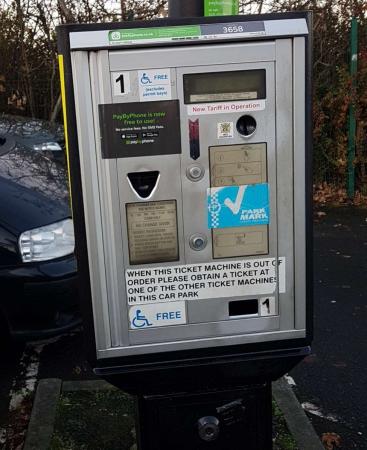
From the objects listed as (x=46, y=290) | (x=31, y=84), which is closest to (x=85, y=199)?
(x=46, y=290)

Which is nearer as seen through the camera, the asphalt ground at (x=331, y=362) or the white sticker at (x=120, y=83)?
the white sticker at (x=120, y=83)

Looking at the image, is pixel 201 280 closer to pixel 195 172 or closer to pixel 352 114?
pixel 195 172

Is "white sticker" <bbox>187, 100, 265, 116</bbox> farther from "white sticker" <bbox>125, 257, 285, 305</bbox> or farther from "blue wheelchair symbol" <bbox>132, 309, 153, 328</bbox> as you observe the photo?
"blue wheelchair symbol" <bbox>132, 309, 153, 328</bbox>

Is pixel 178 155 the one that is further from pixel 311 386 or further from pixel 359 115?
pixel 359 115

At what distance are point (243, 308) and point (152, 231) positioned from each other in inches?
16.9

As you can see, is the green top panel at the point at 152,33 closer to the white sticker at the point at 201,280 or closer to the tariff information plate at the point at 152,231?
the tariff information plate at the point at 152,231

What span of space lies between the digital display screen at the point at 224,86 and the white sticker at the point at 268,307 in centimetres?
68

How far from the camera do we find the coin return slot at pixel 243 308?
196cm

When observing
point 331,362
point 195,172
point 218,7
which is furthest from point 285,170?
point 331,362

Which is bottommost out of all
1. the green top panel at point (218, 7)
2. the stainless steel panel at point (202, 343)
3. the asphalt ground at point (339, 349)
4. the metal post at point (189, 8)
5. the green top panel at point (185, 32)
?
the asphalt ground at point (339, 349)

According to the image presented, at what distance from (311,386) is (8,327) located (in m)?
1.73

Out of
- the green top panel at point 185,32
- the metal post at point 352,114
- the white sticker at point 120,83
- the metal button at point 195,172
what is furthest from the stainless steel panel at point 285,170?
the metal post at point 352,114

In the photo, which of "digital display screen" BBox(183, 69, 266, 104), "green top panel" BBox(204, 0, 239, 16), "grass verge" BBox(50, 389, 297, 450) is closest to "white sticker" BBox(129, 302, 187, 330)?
"digital display screen" BBox(183, 69, 266, 104)

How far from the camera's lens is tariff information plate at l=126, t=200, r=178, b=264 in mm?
1836
